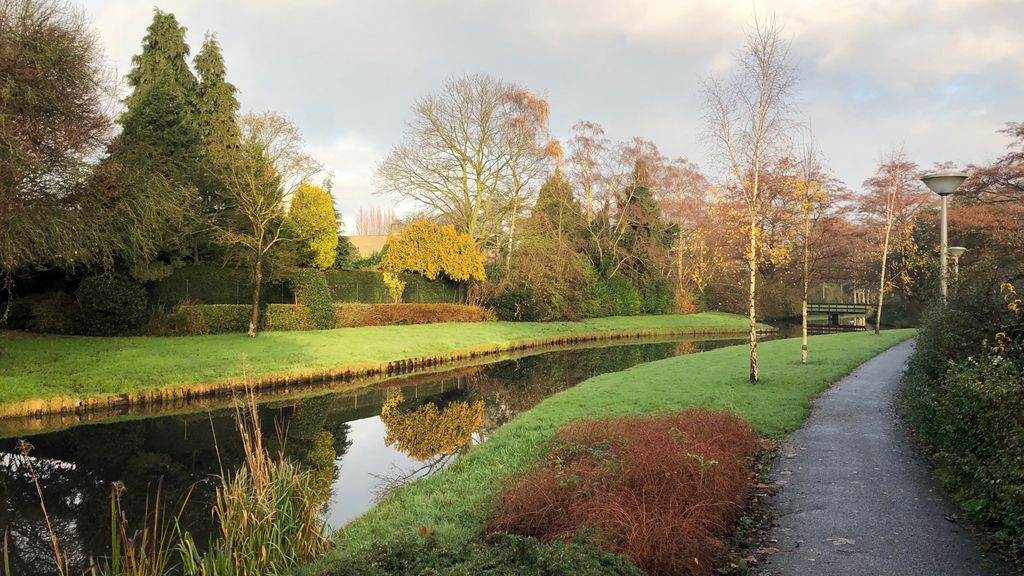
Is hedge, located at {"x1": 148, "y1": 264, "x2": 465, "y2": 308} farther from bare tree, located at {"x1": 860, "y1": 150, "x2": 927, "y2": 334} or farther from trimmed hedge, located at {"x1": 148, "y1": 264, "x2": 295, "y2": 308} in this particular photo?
bare tree, located at {"x1": 860, "y1": 150, "x2": 927, "y2": 334}

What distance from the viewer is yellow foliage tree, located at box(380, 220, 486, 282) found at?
98.2 ft

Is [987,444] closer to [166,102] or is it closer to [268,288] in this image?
[268,288]

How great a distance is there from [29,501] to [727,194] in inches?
557

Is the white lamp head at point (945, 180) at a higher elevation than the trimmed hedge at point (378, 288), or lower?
higher

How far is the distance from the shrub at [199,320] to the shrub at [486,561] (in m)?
17.8

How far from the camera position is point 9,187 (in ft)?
39.1

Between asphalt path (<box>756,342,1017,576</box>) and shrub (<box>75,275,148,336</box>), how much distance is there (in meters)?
18.3

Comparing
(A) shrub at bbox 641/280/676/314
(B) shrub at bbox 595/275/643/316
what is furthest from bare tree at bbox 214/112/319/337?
(A) shrub at bbox 641/280/676/314

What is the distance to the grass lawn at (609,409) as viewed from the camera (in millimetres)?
6008

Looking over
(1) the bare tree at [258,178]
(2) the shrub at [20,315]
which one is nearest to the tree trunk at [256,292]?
(1) the bare tree at [258,178]

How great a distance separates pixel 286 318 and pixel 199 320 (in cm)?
336

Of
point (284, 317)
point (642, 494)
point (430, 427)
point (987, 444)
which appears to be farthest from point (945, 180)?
point (284, 317)

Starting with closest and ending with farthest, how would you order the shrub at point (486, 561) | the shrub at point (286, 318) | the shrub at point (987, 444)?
the shrub at point (486, 561) < the shrub at point (987, 444) < the shrub at point (286, 318)

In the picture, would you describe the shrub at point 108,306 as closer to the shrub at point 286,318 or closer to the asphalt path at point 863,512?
the shrub at point 286,318
